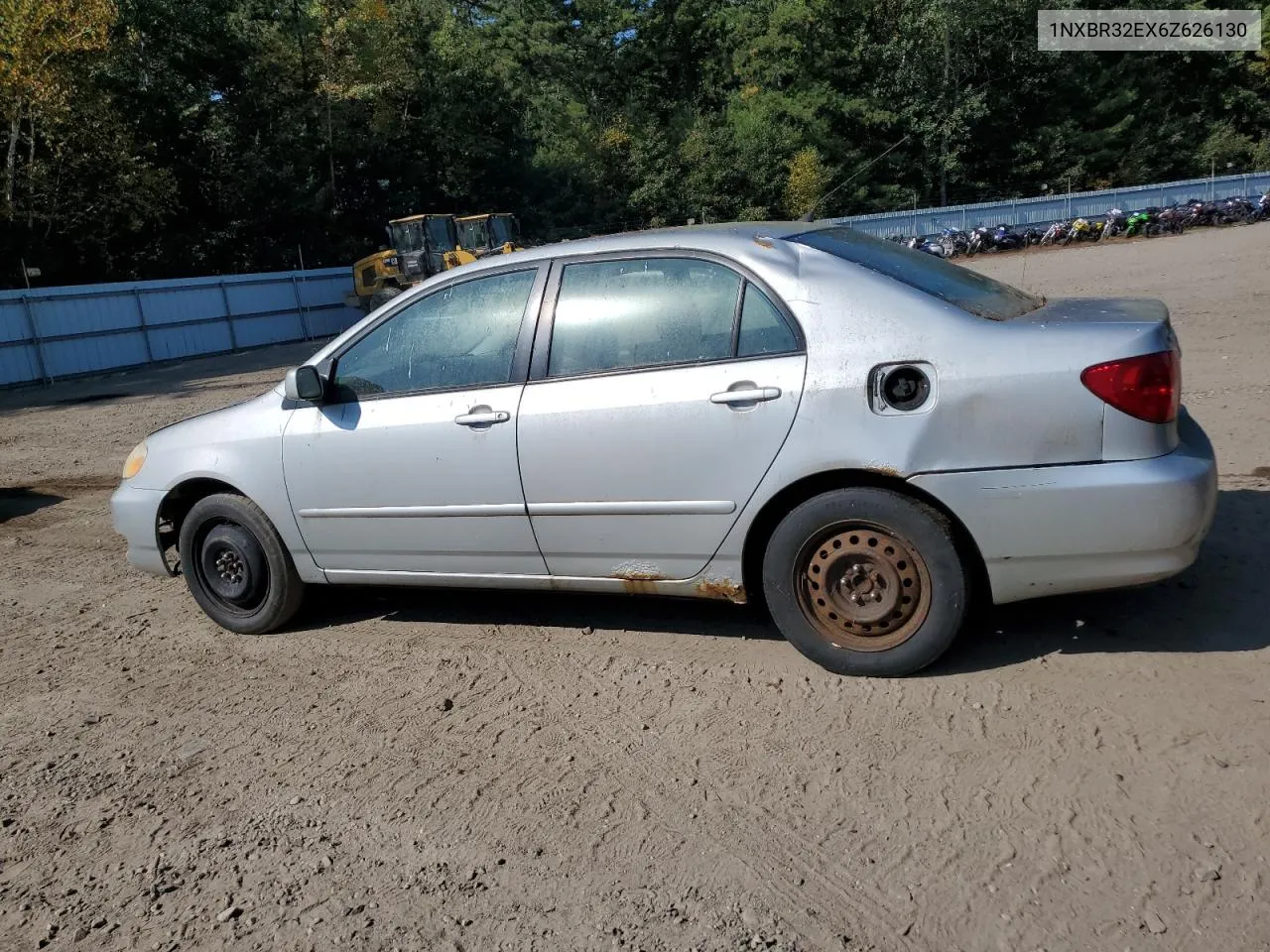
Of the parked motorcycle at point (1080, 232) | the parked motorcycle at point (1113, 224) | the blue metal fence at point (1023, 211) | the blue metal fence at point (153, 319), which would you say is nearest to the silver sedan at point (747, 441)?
the blue metal fence at point (153, 319)

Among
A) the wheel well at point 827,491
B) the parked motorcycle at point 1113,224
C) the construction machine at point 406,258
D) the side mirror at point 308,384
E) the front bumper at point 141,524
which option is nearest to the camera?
the wheel well at point 827,491

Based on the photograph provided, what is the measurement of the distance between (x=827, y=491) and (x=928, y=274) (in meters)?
1.06

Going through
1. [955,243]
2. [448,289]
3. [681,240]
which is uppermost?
[681,240]

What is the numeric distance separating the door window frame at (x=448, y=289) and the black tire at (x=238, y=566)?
0.80m

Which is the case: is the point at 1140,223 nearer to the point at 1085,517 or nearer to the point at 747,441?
the point at 1085,517

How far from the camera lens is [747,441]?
3943mm

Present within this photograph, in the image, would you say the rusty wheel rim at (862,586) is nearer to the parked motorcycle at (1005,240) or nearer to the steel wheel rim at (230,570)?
the steel wheel rim at (230,570)

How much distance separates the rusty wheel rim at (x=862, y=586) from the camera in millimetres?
3877

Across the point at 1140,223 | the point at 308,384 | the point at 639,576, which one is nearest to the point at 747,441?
the point at 639,576

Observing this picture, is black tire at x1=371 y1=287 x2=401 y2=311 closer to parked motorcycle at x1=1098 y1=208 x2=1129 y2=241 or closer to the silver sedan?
the silver sedan

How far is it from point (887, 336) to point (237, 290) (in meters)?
26.0

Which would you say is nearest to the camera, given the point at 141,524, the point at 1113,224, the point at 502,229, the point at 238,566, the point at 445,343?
the point at 445,343

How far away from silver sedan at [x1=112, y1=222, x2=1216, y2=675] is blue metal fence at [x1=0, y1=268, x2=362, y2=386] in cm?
1916

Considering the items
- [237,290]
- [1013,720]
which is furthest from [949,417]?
[237,290]
